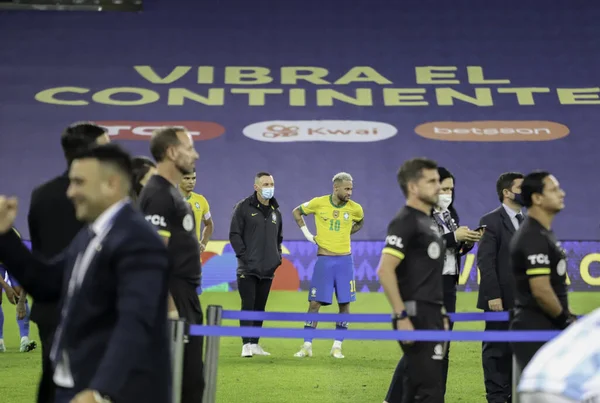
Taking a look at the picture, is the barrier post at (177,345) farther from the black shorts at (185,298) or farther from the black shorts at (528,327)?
the black shorts at (528,327)

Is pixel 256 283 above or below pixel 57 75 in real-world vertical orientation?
below

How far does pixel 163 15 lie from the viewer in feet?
80.3

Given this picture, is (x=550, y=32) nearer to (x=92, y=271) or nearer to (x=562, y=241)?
(x=562, y=241)

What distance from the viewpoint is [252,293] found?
1128 cm

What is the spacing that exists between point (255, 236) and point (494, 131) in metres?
10.8

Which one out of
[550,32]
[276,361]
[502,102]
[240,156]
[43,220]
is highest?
[550,32]

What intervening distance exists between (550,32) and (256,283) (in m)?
15.2

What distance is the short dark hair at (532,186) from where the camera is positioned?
6.03m

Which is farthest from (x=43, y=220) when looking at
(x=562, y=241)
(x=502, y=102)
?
(x=502, y=102)

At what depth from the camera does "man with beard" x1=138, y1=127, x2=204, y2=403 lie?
18.8ft

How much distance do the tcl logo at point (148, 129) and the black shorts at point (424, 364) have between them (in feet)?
50.2

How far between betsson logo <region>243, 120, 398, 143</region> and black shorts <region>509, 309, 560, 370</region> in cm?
1479

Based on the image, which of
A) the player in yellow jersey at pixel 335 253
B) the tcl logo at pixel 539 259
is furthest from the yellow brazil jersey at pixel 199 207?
the tcl logo at pixel 539 259

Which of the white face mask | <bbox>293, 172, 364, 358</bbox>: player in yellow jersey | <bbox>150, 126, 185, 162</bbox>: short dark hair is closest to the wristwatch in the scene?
<bbox>150, 126, 185, 162</bbox>: short dark hair
